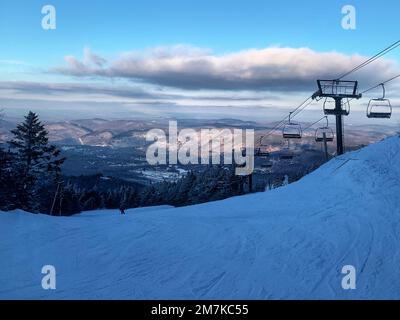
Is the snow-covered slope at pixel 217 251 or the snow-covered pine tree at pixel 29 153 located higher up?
the snow-covered pine tree at pixel 29 153

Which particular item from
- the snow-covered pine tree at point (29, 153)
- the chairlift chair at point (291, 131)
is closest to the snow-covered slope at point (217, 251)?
the chairlift chair at point (291, 131)

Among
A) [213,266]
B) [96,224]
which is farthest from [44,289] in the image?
[96,224]

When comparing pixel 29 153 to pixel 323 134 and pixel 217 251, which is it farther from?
pixel 217 251

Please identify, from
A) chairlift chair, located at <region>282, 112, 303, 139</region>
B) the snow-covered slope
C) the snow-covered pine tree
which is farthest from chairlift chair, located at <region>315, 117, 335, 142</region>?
the snow-covered pine tree

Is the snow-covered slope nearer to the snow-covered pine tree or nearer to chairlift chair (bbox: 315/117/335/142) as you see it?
chairlift chair (bbox: 315/117/335/142)

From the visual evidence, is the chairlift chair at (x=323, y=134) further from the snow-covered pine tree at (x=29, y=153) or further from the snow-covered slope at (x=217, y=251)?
the snow-covered pine tree at (x=29, y=153)

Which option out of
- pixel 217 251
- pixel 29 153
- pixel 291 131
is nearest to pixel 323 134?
pixel 291 131

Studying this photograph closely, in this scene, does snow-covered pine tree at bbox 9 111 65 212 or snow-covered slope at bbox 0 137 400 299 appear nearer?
snow-covered slope at bbox 0 137 400 299
